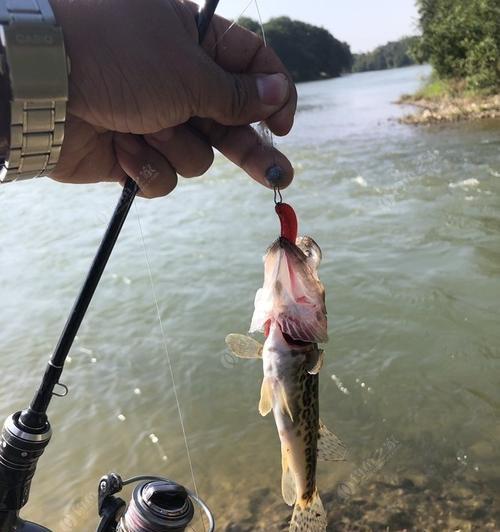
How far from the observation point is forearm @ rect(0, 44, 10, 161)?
1.74 m

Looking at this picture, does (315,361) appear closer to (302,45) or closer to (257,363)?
(257,363)

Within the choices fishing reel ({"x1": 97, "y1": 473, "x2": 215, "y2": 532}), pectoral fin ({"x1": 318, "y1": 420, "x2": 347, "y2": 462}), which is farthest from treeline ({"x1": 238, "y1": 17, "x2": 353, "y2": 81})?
fishing reel ({"x1": 97, "y1": 473, "x2": 215, "y2": 532})

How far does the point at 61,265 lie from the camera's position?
9648 mm

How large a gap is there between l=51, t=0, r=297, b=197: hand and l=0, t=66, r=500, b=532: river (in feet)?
9.03

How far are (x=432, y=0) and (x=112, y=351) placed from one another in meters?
39.8

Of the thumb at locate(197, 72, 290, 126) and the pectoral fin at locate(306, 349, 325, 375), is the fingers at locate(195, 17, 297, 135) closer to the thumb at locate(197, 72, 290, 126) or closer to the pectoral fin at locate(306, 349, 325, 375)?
the thumb at locate(197, 72, 290, 126)

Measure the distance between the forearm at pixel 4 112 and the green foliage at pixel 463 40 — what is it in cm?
2981

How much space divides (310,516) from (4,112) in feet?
6.56

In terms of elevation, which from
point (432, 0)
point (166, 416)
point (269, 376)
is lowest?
point (166, 416)

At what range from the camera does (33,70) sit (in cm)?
171

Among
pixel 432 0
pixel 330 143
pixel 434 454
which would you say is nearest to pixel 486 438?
pixel 434 454

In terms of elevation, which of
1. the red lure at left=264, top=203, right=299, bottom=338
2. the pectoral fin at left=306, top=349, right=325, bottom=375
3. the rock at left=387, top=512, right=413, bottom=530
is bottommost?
the rock at left=387, top=512, right=413, bottom=530

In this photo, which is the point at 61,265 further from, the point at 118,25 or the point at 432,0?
the point at 432,0

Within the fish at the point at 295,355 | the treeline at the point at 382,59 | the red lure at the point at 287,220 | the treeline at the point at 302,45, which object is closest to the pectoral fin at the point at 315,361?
the fish at the point at 295,355
